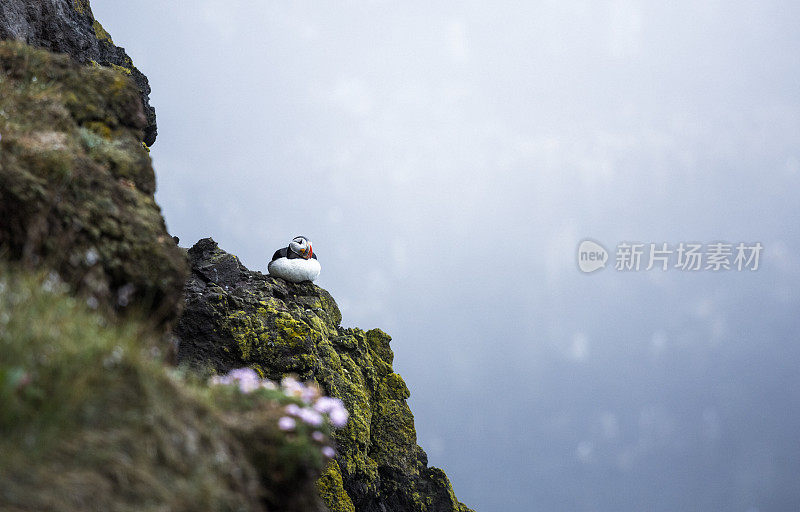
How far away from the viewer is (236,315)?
437 inches

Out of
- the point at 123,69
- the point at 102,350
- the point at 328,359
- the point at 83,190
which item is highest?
the point at 123,69

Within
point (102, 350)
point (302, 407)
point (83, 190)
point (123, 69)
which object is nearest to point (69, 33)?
point (123, 69)

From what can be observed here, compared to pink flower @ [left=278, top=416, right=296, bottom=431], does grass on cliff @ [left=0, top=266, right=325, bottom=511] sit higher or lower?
lower

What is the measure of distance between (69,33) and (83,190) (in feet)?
25.2

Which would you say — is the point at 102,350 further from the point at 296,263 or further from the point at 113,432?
the point at 296,263

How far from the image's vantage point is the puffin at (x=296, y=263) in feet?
49.0

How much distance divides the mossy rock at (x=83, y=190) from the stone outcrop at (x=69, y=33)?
2.41 metres

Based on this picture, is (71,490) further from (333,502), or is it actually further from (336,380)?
(336,380)

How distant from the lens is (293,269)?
49.0 ft

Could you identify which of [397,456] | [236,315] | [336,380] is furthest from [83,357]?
[397,456]

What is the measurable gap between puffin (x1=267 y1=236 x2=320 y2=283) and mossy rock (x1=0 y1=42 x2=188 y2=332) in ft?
26.0

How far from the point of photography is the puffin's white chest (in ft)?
48.9

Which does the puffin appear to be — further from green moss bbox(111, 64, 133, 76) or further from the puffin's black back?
green moss bbox(111, 64, 133, 76)

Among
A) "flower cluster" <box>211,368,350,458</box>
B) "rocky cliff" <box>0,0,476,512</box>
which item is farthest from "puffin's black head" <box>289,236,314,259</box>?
"flower cluster" <box>211,368,350,458</box>
